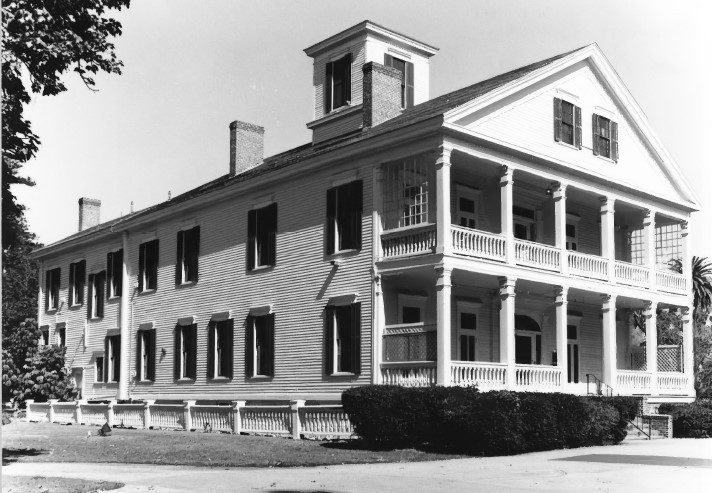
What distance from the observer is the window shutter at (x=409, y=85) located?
3153 centimetres

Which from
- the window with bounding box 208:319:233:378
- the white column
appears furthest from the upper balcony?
the white column

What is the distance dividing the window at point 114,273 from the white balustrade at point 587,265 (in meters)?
19.3

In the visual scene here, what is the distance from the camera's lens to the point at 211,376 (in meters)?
31.2

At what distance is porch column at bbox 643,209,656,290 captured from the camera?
99.9ft

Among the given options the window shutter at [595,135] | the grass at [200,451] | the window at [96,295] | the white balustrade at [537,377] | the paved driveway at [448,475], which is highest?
the window shutter at [595,135]

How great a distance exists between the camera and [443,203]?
22.9m

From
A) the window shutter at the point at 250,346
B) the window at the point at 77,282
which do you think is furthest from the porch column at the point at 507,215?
the window at the point at 77,282

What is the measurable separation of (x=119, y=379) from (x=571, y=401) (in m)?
21.4

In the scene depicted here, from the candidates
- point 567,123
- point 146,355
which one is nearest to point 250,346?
point 146,355

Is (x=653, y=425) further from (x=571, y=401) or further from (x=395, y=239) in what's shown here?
(x=395, y=239)

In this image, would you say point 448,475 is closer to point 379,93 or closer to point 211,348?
point 379,93

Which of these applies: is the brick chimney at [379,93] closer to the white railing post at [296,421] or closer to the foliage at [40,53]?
the white railing post at [296,421]

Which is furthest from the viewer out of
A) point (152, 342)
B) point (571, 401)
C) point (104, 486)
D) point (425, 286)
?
point (152, 342)

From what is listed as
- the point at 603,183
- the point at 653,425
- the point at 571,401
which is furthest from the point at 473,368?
the point at 603,183
